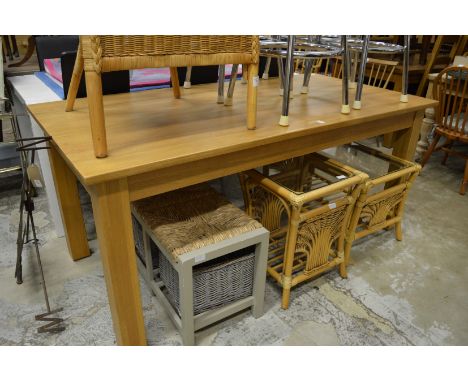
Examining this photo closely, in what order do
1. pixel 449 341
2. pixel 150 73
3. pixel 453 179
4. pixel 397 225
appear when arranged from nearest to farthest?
pixel 449 341, pixel 397 225, pixel 150 73, pixel 453 179

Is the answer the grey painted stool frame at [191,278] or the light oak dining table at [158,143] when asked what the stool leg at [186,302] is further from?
the light oak dining table at [158,143]

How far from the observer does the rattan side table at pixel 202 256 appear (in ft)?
4.05

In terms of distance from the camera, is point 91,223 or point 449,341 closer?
point 449,341

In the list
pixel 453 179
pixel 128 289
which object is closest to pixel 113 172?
pixel 128 289

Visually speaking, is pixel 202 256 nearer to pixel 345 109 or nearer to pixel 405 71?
pixel 345 109

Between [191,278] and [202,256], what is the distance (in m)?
0.08

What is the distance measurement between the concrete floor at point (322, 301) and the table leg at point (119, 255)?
205 mm

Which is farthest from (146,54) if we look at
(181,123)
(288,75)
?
(288,75)

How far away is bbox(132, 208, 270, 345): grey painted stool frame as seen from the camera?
3.94 ft

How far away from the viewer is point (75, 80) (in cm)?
128

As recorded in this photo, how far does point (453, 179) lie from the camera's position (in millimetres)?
2768

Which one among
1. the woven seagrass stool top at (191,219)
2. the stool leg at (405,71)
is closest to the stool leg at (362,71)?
the stool leg at (405,71)

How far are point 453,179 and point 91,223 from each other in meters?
2.55

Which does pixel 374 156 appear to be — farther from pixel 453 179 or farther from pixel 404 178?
pixel 453 179
